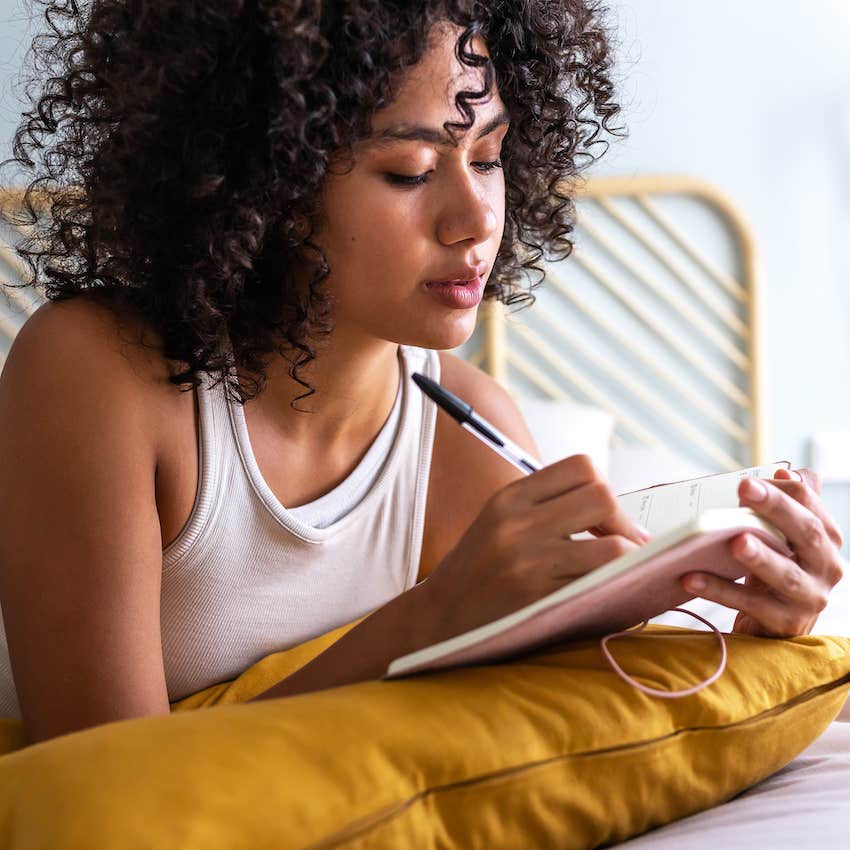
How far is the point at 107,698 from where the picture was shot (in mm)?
823

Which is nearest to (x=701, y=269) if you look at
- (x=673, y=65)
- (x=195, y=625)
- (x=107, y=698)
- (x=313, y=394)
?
(x=673, y=65)

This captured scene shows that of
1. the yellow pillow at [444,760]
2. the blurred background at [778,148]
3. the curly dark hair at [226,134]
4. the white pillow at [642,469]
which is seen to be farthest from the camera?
the blurred background at [778,148]

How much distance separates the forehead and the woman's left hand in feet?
1.30

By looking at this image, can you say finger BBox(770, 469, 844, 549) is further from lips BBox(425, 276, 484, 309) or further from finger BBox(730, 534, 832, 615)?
lips BBox(425, 276, 484, 309)

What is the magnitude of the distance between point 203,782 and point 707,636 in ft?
1.22

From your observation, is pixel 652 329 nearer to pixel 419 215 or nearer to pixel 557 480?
pixel 419 215

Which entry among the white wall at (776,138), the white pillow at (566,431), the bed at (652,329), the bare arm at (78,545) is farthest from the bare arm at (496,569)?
the white wall at (776,138)

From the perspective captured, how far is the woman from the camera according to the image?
0.77 meters

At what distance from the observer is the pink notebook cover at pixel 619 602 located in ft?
1.91

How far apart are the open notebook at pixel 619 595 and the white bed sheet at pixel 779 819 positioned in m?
0.13

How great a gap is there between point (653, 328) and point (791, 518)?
5.53ft

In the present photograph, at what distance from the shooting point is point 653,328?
236 centimetres

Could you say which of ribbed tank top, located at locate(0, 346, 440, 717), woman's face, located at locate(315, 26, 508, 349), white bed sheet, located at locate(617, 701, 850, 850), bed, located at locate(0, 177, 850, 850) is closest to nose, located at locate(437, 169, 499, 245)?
woman's face, located at locate(315, 26, 508, 349)

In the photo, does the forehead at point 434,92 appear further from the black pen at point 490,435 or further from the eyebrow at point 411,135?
the black pen at point 490,435
